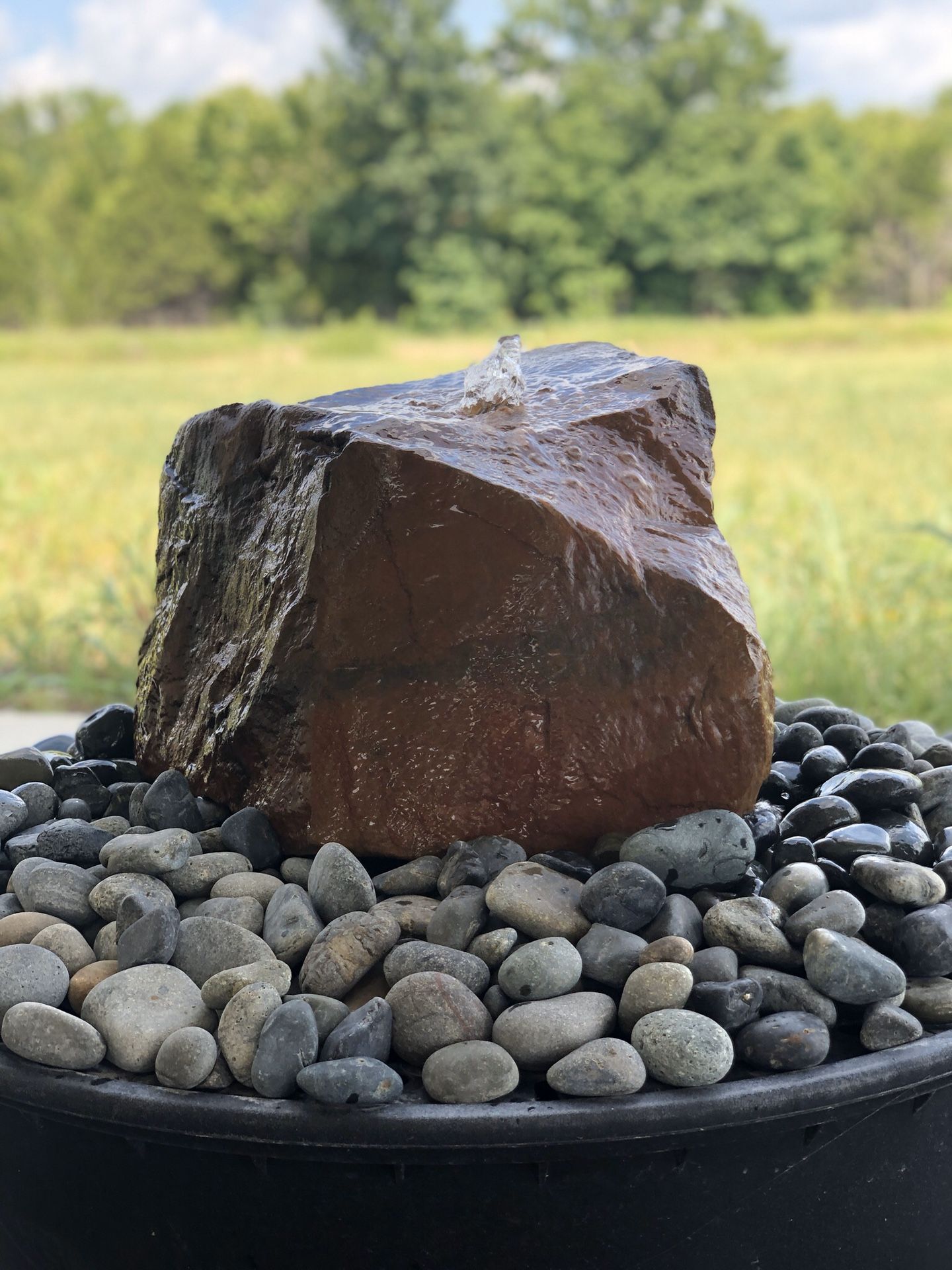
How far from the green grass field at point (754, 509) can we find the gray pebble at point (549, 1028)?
4.26 feet

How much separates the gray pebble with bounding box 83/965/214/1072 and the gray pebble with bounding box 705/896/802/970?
44cm

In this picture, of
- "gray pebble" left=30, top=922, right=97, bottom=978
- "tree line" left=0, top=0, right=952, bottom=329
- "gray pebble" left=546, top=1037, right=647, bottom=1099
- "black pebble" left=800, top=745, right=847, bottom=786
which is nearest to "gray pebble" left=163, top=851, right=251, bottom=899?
"gray pebble" left=30, top=922, right=97, bottom=978

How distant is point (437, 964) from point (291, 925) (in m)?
0.15

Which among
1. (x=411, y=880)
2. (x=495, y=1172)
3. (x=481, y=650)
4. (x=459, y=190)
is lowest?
(x=495, y=1172)

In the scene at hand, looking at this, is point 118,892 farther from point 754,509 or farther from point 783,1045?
point 754,509

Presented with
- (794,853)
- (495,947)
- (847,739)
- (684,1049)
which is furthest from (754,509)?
(684,1049)

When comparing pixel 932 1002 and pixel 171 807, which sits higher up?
pixel 171 807

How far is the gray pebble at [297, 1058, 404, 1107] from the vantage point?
86 centimetres

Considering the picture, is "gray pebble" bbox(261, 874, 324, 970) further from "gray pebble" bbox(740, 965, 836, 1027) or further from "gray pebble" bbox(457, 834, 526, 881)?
"gray pebble" bbox(740, 965, 836, 1027)

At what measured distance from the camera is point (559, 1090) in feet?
2.92

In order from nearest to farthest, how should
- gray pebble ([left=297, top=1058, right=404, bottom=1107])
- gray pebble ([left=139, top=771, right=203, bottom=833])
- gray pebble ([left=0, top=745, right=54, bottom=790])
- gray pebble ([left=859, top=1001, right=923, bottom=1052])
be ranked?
gray pebble ([left=297, top=1058, right=404, bottom=1107])
gray pebble ([left=859, top=1001, right=923, bottom=1052])
gray pebble ([left=139, top=771, right=203, bottom=833])
gray pebble ([left=0, top=745, right=54, bottom=790])

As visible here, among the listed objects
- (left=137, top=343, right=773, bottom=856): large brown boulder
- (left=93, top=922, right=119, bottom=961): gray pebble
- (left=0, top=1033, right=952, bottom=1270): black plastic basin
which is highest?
(left=137, top=343, right=773, bottom=856): large brown boulder

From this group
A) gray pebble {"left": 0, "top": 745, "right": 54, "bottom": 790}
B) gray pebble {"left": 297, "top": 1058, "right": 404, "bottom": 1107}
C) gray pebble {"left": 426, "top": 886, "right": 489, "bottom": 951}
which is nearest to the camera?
gray pebble {"left": 297, "top": 1058, "right": 404, "bottom": 1107}

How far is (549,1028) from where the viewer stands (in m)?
0.94
